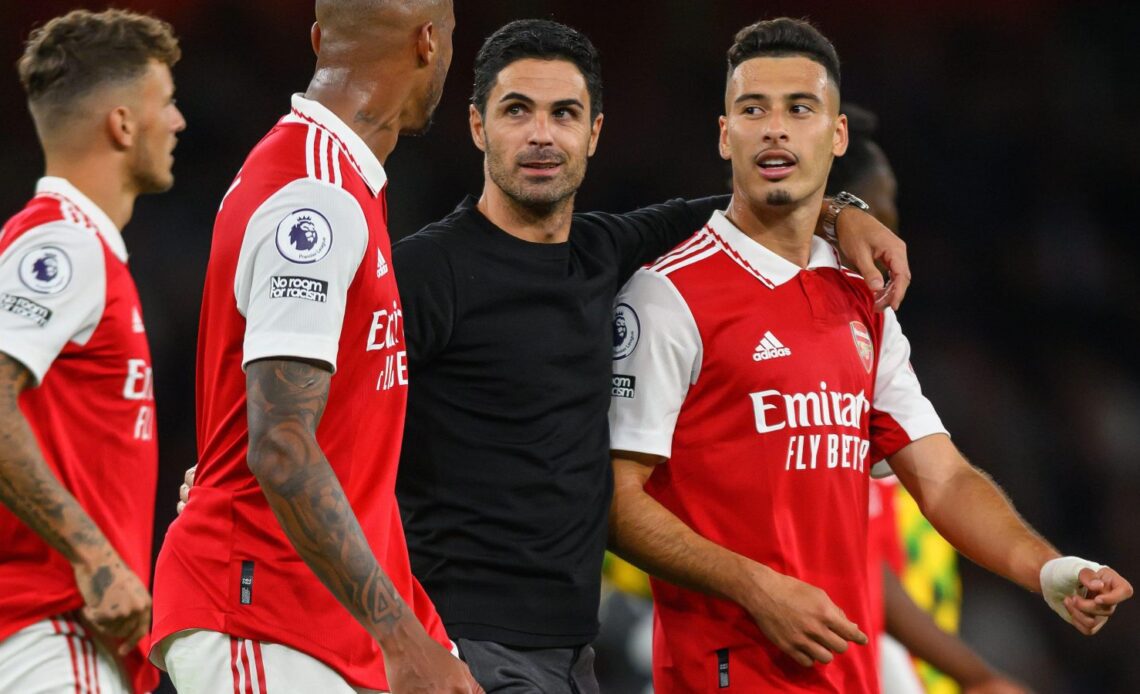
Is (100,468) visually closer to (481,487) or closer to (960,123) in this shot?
(481,487)

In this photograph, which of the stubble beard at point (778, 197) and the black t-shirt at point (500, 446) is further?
the stubble beard at point (778, 197)

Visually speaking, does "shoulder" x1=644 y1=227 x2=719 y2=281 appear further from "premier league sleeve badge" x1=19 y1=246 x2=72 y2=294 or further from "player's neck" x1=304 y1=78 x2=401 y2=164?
"premier league sleeve badge" x1=19 y1=246 x2=72 y2=294

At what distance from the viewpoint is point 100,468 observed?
353 centimetres

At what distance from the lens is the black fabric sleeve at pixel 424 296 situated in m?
3.14

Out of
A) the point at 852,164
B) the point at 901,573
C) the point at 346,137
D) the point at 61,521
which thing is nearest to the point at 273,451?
the point at 346,137

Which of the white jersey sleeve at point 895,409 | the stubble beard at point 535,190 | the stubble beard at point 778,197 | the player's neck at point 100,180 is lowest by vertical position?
the white jersey sleeve at point 895,409

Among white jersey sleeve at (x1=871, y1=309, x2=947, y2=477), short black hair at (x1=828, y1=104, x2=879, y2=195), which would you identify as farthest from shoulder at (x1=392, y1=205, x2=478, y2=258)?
short black hair at (x1=828, y1=104, x2=879, y2=195)

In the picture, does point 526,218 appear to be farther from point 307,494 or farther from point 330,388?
point 307,494

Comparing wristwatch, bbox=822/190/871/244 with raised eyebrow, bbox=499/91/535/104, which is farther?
wristwatch, bbox=822/190/871/244

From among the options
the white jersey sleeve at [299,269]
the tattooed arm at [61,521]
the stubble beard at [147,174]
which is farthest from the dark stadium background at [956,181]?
the white jersey sleeve at [299,269]

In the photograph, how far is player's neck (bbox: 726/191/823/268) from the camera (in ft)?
12.1

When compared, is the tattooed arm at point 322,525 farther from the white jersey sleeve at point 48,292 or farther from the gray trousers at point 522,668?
the white jersey sleeve at point 48,292

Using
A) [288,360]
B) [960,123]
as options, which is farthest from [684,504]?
[960,123]

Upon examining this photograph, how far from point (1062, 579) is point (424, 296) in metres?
1.55
